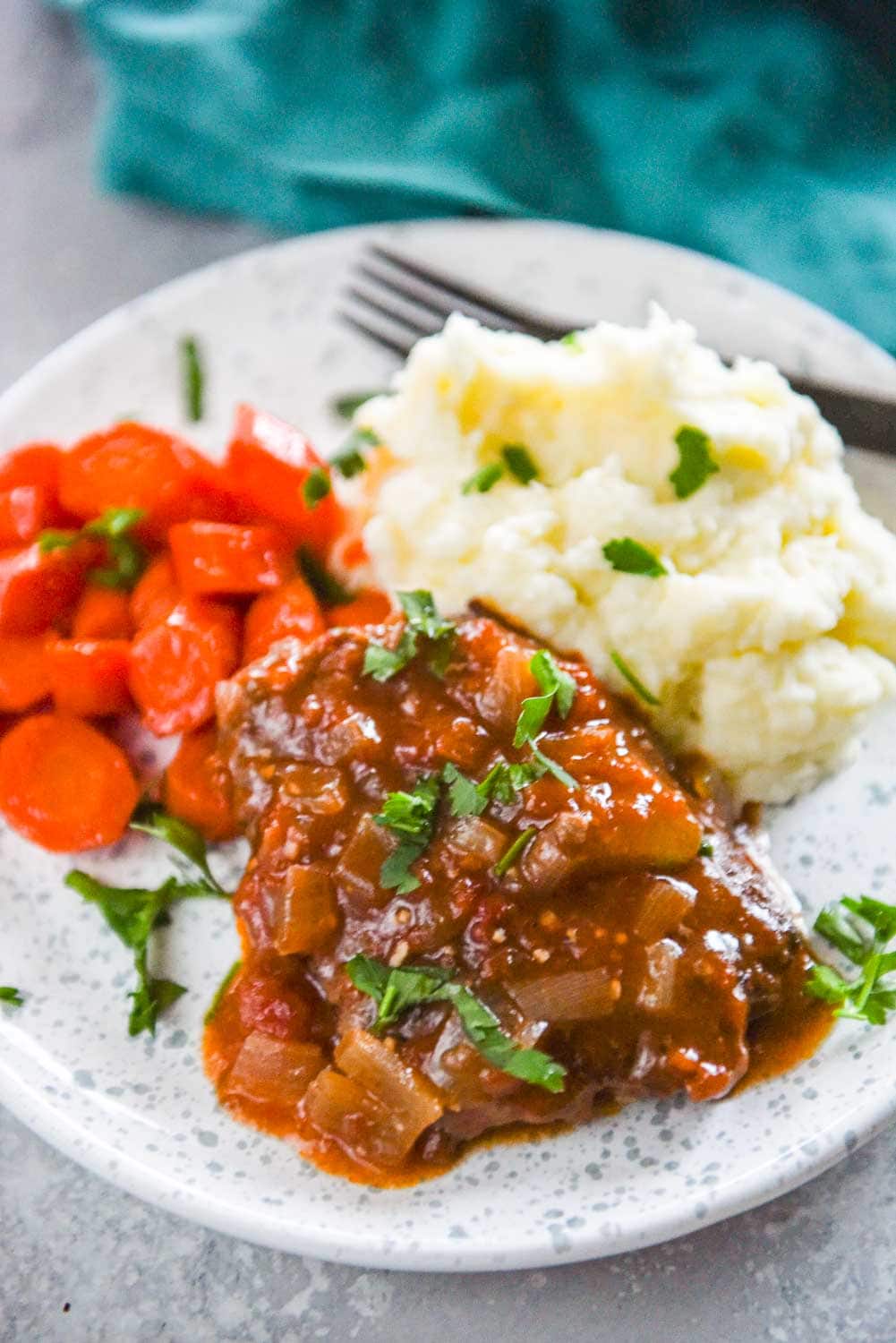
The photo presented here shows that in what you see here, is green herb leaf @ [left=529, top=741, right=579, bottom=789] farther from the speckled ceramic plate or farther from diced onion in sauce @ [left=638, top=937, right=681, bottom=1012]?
the speckled ceramic plate

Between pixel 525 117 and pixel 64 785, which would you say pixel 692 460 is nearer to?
pixel 64 785

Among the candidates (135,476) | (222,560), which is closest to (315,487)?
(222,560)

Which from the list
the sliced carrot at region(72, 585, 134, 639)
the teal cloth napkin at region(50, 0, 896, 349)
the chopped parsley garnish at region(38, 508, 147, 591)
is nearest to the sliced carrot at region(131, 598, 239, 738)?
the sliced carrot at region(72, 585, 134, 639)

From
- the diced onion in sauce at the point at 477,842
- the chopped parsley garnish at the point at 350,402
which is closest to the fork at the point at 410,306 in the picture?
the chopped parsley garnish at the point at 350,402

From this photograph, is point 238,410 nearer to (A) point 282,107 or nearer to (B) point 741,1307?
(A) point 282,107

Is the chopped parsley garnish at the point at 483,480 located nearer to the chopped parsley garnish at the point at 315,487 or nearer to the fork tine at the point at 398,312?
the chopped parsley garnish at the point at 315,487

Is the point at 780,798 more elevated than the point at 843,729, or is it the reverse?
the point at 843,729

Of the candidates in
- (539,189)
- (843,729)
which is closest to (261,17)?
(539,189)
